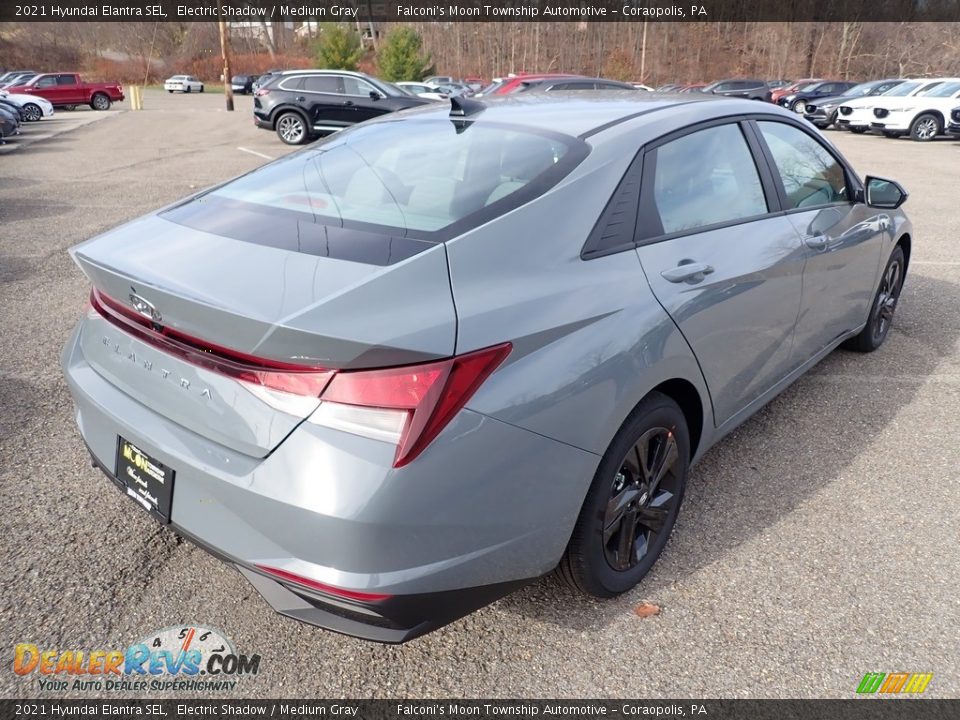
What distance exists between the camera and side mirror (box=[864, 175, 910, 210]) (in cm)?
380

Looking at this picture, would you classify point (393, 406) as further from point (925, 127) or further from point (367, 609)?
point (925, 127)

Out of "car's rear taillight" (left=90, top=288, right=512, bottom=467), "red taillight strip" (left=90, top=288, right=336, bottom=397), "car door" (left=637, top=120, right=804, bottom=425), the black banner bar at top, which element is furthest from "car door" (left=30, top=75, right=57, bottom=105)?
"car's rear taillight" (left=90, top=288, right=512, bottom=467)

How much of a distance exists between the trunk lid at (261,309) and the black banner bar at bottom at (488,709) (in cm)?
79

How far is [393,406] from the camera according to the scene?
5.47ft

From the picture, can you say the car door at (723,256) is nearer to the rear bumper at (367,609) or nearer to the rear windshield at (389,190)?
the rear windshield at (389,190)

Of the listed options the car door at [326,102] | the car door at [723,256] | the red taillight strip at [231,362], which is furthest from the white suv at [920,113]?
the red taillight strip at [231,362]

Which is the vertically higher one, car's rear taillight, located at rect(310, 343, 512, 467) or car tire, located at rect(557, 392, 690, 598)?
car's rear taillight, located at rect(310, 343, 512, 467)

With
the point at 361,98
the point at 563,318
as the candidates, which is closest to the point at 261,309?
the point at 563,318

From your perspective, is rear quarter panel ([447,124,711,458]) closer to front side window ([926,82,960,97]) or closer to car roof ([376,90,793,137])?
car roof ([376,90,793,137])

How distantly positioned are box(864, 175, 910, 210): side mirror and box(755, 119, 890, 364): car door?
2.4 inches

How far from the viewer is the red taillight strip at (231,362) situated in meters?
1.71

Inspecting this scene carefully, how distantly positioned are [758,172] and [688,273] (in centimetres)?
94

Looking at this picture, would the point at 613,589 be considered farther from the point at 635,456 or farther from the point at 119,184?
the point at 119,184

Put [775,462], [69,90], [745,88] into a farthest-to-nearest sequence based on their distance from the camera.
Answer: [69,90]
[745,88]
[775,462]
